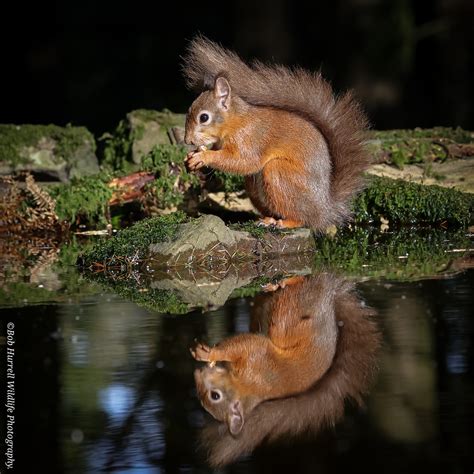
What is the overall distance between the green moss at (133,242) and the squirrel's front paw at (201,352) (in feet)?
6.95

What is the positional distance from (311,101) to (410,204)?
140cm

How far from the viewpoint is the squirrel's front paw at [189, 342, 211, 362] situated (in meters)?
3.76

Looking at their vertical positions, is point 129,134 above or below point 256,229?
above

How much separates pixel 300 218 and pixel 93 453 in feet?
12.5

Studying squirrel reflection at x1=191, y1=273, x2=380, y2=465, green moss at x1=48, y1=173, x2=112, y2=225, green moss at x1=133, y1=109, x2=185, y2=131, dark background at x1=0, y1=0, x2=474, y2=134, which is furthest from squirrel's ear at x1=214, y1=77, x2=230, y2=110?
dark background at x1=0, y1=0, x2=474, y2=134

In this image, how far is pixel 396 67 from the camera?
51.5ft

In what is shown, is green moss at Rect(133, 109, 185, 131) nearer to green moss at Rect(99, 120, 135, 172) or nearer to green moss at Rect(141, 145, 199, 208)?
green moss at Rect(99, 120, 135, 172)

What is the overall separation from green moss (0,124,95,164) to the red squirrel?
4.96m

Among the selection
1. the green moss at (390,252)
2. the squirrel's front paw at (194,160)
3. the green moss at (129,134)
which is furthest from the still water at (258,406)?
the green moss at (129,134)

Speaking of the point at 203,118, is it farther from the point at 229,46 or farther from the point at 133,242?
the point at 229,46

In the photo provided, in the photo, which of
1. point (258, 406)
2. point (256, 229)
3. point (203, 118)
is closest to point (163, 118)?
point (203, 118)

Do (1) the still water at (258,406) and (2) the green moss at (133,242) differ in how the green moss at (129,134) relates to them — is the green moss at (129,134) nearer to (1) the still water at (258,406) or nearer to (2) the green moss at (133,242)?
(2) the green moss at (133,242)

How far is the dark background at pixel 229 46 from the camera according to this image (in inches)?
611

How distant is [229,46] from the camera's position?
1759 centimetres
